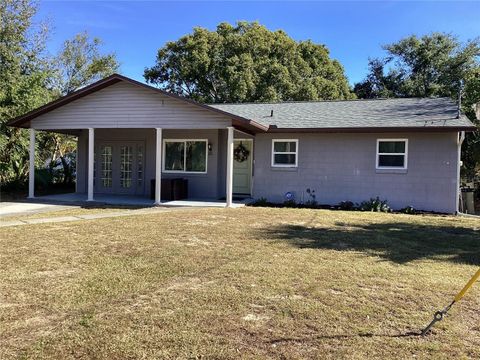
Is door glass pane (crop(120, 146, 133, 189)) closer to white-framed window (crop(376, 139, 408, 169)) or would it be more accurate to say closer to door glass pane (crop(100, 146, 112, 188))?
door glass pane (crop(100, 146, 112, 188))

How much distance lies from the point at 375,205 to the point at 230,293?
9348mm

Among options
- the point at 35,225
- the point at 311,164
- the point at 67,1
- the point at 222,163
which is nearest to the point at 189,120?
the point at 222,163

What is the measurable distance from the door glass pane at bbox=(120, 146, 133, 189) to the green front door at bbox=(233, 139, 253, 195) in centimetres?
408

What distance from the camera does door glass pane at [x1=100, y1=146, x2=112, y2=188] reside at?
16.7 meters

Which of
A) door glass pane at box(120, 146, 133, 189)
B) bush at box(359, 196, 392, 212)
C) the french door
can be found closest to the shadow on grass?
bush at box(359, 196, 392, 212)

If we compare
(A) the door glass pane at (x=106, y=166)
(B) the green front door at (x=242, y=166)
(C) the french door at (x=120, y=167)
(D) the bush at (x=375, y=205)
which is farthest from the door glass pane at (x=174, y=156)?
(D) the bush at (x=375, y=205)

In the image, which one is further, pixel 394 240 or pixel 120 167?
pixel 120 167

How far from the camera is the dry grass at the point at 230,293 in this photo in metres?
3.44

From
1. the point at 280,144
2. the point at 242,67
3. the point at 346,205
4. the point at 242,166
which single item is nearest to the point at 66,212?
the point at 242,166

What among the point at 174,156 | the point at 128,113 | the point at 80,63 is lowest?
the point at 174,156

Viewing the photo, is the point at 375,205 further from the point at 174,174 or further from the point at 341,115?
the point at 174,174

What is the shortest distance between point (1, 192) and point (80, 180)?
2847 millimetres

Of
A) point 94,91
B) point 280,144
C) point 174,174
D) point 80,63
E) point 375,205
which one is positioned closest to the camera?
point 375,205

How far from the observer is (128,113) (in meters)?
13.4
